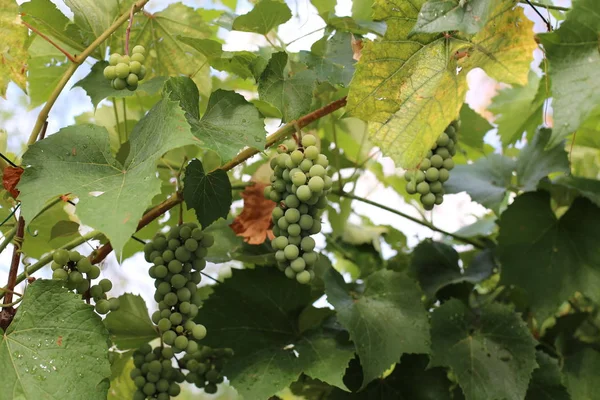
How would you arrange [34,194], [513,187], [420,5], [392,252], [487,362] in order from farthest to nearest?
[392,252] → [513,187] → [487,362] → [420,5] → [34,194]

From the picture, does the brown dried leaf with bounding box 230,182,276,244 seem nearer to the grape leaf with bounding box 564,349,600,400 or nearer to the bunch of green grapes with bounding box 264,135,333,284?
the bunch of green grapes with bounding box 264,135,333,284

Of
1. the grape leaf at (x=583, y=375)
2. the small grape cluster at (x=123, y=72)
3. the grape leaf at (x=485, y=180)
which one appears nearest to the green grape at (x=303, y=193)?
the small grape cluster at (x=123, y=72)

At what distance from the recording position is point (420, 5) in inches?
28.3

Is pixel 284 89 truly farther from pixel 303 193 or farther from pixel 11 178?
pixel 11 178

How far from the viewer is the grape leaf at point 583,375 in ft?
3.30

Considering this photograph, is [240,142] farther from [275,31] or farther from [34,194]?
[275,31]

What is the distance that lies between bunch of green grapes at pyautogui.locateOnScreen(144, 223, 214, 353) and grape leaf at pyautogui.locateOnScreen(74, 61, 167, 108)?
17 cm

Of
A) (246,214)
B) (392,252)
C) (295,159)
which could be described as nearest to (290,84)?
(295,159)

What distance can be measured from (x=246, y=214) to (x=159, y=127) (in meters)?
0.33

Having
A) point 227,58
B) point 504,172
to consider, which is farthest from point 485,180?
point 227,58

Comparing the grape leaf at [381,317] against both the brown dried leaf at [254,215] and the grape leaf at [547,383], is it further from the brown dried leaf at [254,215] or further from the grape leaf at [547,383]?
the grape leaf at [547,383]

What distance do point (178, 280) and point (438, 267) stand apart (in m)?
0.54

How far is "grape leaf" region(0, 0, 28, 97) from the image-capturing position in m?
0.77

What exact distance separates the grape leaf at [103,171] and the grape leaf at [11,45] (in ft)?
0.45
